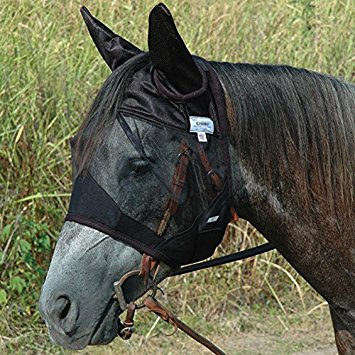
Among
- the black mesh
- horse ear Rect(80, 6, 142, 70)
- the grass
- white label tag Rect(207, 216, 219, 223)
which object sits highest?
horse ear Rect(80, 6, 142, 70)

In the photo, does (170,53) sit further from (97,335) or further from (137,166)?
(97,335)

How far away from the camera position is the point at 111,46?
270 centimetres

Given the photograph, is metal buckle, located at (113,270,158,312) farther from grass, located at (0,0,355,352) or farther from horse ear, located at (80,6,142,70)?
grass, located at (0,0,355,352)

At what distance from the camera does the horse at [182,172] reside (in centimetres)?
245

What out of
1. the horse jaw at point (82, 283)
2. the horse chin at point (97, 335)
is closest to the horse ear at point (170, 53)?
the horse jaw at point (82, 283)

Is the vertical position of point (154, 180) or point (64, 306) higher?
point (154, 180)

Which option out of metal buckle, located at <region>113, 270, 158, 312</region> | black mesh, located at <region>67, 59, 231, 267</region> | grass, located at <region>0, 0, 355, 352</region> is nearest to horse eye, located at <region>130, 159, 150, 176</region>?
black mesh, located at <region>67, 59, 231, 267</region>

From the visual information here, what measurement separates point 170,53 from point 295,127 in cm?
47

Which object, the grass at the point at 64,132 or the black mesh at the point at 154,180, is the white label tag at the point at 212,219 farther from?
the grass at the point at 64,132

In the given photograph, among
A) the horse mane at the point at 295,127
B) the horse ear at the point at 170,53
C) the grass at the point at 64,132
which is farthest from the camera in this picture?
the grass at the point at 64,132

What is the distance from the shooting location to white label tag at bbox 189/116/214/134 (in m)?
2.49

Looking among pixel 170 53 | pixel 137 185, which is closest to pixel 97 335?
pixel 137 185

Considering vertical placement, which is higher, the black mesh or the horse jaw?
the black mesh

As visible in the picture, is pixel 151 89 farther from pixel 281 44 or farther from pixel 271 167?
pixel 281 44
